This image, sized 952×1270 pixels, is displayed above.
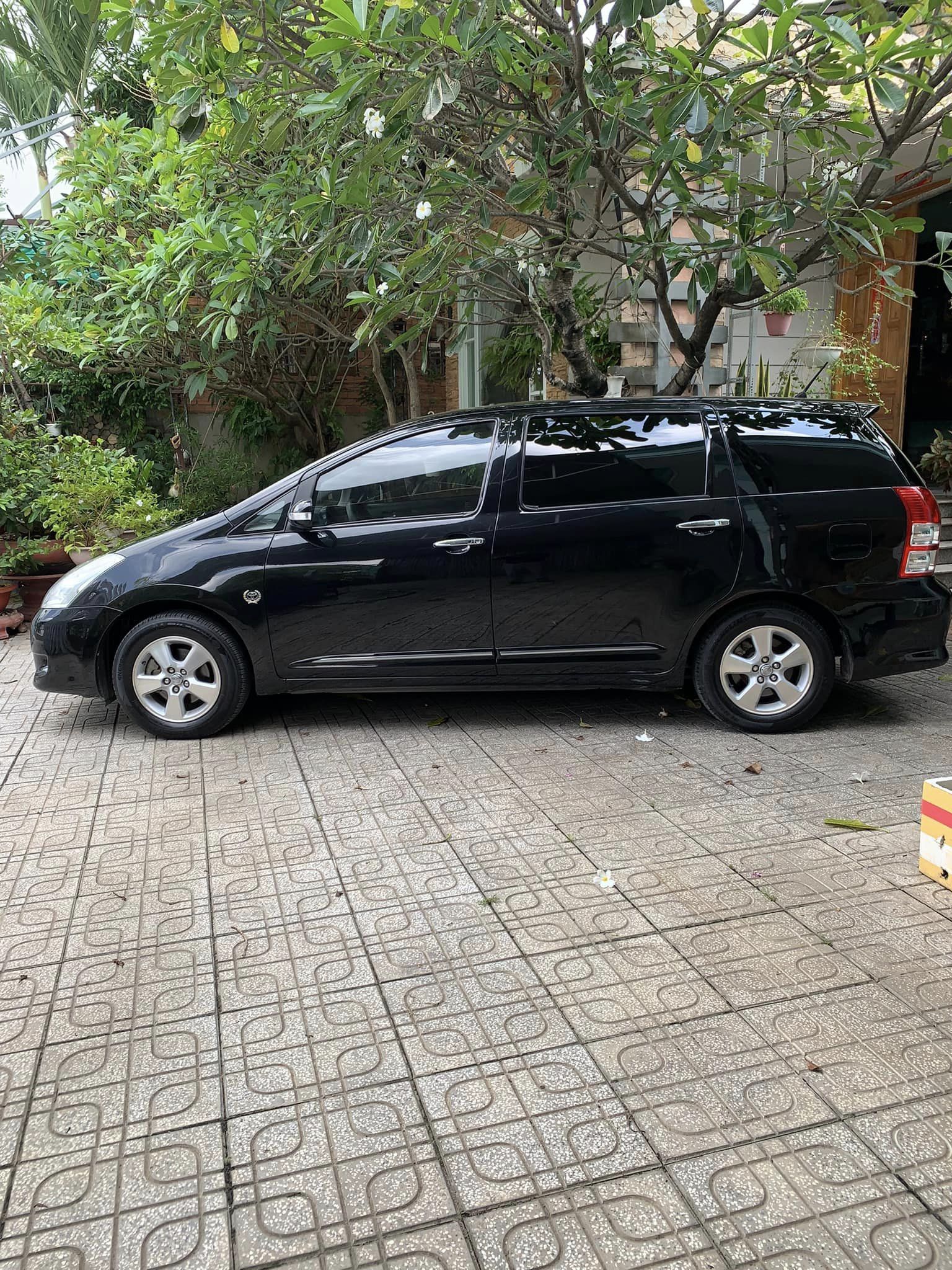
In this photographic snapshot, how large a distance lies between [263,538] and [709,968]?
3289mm

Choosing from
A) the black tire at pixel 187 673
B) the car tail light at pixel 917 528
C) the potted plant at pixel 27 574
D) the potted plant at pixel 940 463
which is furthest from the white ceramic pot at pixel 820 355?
the potted plant at pixel 27 574

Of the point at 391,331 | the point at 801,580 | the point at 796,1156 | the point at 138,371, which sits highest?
the point at 391,331

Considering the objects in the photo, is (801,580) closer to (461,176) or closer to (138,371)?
(461,176)

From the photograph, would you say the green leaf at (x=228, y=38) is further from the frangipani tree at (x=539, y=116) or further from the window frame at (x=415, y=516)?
the window frame at (x=415, y=516)

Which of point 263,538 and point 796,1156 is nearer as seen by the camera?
point 796,1156

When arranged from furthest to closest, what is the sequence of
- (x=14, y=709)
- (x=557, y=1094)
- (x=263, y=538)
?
(x=14, y=709), (x=263, y=538), (x=557, y=1094)

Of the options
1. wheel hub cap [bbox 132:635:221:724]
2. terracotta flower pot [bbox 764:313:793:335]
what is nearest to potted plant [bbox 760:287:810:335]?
terracotta flower pot [bbox 764:313:793:335]

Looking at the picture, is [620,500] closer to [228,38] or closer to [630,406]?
[630,406]

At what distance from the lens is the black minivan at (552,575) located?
16.5ft

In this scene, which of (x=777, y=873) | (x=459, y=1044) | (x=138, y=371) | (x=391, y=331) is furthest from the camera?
(x=391, y=331)

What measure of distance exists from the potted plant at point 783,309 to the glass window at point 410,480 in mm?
4068

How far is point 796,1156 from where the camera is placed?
2.23 meters

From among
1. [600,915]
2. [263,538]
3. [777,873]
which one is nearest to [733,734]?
[777,873]

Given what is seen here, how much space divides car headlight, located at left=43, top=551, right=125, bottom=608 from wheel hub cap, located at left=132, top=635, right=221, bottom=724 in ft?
1.57
